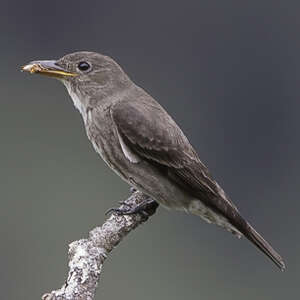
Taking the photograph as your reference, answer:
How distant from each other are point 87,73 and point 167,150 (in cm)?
105

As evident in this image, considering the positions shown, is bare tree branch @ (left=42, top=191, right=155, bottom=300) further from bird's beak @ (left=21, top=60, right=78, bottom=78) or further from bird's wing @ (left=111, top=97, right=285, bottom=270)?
bird's beak @ (left=21, top=60, right=78, bottom=78)

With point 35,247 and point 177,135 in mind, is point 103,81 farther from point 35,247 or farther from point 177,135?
point 35,247

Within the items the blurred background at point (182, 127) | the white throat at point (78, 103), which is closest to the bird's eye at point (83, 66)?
the white throat at point (78, 103)

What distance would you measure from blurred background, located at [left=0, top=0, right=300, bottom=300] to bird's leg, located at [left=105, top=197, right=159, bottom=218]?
12.6 metres

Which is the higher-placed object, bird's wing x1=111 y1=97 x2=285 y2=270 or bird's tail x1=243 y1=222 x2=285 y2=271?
bird's wing x1=111 y1=97 x2=285 y2=270

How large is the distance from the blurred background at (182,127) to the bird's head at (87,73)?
41.8 ft

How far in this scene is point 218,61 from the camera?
3847 centimetres

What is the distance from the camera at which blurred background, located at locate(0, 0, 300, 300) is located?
26312mm

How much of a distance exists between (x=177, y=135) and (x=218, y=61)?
28979 millimetres

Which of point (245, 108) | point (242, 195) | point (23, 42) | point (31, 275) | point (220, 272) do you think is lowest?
point (31, 275)

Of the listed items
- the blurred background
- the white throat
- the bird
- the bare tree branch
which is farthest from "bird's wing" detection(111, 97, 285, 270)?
the blurred background

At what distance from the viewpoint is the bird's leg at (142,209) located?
949 centimetres

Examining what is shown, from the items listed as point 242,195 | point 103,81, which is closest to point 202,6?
point 242,195

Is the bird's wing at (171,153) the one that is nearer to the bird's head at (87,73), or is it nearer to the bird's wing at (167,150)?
the bird's wing at (167,150)
